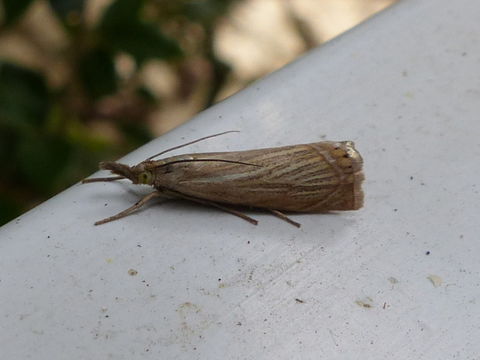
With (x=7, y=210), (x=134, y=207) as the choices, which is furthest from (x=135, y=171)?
(x=7, y=210)

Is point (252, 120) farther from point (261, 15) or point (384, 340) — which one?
point (261, 15)

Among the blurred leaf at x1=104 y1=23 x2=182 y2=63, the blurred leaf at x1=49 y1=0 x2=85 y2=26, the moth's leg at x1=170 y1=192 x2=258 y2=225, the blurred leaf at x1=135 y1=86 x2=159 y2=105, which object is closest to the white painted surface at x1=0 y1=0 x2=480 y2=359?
the moth's leg at x1=170 y1=192 x2=258 y2=225

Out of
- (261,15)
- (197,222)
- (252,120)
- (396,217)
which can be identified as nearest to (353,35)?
(252,120)

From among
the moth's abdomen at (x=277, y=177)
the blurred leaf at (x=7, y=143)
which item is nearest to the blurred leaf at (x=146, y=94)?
the blurred leaf at (x=7, y=143)

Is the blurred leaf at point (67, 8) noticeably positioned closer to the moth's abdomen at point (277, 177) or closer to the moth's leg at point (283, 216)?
the moth's abdomen at point (277, 177)

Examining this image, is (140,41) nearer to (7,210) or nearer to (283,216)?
A: (7,210)

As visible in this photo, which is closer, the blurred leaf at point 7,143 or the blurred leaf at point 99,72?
the blurred leaf at point 7,143
